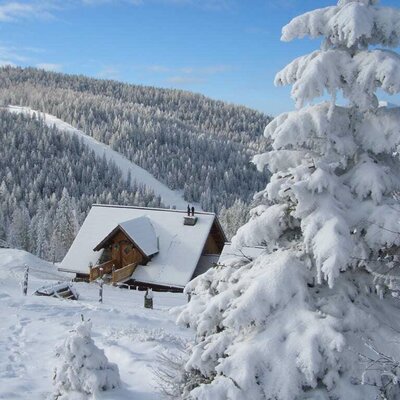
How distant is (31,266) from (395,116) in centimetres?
2850

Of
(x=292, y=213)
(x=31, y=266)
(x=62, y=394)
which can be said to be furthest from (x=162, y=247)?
(x=292, y=213)

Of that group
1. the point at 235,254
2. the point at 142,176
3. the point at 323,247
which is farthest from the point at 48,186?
the point at 323,247

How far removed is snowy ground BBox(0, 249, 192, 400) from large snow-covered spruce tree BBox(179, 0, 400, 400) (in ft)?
14.2

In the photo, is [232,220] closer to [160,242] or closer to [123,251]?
[160,242]

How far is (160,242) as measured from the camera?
3139cm

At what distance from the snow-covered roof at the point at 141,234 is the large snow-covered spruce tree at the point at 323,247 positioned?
22636mm

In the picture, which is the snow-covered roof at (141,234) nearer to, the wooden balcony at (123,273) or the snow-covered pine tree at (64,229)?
the wooden balcony at (123,273)

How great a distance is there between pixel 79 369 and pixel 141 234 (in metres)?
21.6

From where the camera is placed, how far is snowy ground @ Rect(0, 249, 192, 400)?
10.3 m

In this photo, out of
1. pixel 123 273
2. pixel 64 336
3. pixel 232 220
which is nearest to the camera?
pixel 64 336

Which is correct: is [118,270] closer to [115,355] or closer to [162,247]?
[162,247]

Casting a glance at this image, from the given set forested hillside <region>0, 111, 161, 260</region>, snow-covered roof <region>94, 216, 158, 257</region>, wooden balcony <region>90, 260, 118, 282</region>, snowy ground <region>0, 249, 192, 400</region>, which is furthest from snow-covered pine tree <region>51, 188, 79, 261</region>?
snowy ground <region>0, 249, 192, 400</region>

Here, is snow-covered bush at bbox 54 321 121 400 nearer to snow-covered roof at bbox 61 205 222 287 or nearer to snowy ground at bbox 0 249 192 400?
snowy ground at bbox 0 249 192 400

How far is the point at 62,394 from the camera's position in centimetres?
888
